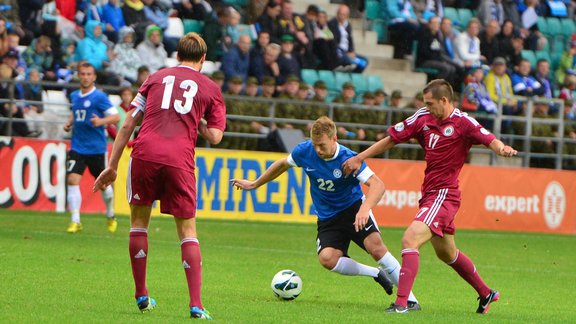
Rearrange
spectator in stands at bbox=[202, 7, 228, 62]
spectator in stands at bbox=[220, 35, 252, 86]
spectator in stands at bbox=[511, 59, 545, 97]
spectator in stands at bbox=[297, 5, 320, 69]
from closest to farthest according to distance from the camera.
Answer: spectator in stands at bbox=[220, 35, 252, 86], spectator in stands at bbox=[202, 7, 228, 62], spectator in stands at bbox=[297, 5, 320, 69], spectator in stands at bbox=[511, 59, 545, 97]

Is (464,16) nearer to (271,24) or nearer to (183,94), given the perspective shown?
(271,24)

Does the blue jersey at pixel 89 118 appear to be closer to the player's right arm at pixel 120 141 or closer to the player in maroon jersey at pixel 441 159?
the player in maroon jersey at pixel 441 159

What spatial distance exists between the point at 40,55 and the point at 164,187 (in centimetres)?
1363

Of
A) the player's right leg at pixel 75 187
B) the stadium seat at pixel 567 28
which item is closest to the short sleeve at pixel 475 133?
the player's right leg at pixel 75 187

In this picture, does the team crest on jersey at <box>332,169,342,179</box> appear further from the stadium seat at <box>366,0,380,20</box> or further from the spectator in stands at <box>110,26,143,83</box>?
the stadium seat at <box>366,0,380,20</box>

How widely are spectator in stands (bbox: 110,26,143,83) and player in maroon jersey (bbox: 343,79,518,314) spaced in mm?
12608

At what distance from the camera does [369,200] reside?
999cm

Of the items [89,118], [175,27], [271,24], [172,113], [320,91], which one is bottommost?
[320,91]

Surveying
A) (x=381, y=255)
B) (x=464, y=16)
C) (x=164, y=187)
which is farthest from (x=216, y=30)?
(x=164, y=187)

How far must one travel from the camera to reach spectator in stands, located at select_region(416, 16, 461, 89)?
1057 inches

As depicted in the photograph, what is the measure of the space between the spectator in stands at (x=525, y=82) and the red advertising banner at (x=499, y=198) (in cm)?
433

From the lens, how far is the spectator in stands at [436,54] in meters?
26.8

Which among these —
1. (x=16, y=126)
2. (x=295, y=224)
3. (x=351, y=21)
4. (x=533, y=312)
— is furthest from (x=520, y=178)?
(x=533, y=312)

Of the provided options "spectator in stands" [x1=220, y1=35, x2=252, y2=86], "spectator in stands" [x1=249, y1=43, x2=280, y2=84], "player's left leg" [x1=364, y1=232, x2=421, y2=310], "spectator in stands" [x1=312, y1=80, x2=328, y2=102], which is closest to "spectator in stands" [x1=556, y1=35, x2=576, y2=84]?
"spectator in stands" [x1=312, y1=80, x2=328, y2=102]
